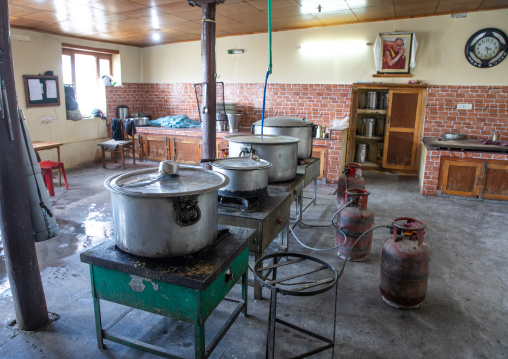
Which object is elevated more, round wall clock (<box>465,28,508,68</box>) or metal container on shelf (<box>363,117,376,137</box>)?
round wall clock (<box>465,28,508,68</box>)

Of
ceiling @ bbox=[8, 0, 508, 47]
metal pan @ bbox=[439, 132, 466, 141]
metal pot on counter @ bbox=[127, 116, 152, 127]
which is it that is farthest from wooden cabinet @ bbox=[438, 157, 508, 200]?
metal pot on counter @ bbox=[127, 116, 152, 127]

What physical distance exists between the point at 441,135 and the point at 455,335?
514 centimetres

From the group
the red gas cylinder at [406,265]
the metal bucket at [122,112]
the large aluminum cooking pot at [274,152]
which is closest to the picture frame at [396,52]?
the large aluminum cooking pot at [274,152]

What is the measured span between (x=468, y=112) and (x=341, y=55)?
2.59m

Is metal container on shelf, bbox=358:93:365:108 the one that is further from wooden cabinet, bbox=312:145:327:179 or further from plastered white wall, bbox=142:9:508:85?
wooden cabinet, bbox=312:145:327:179

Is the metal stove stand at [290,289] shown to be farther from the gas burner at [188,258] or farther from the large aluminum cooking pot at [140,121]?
the large aluminum cooking pot at [140,121]

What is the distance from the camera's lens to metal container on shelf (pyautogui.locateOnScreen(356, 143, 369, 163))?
795 centimetres

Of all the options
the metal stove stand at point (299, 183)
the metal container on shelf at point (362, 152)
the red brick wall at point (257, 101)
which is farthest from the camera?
the metal container on shelf at point (362, 152)

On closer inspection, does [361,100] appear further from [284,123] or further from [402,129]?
[284,123]

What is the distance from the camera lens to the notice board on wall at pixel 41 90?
6785 millimetres

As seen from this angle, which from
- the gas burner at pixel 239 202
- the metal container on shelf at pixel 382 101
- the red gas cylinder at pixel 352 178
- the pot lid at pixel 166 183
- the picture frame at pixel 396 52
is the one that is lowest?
the red gas cylinder at pixel 352 178

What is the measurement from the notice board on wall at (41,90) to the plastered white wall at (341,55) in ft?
9.01

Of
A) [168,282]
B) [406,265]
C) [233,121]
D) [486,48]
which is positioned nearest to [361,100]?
[486,48]

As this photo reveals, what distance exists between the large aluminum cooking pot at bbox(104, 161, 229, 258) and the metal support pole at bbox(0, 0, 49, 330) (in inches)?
32.1
